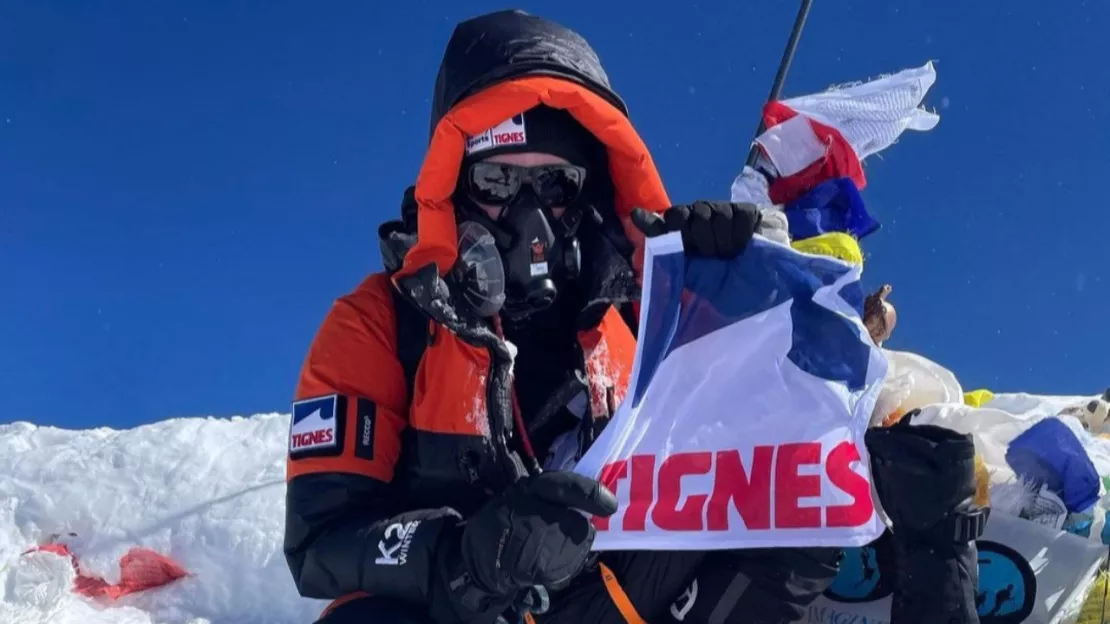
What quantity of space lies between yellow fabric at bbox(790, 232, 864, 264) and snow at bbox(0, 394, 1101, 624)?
1865 millimetres

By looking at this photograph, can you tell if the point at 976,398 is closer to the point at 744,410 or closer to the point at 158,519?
the point at 744,410

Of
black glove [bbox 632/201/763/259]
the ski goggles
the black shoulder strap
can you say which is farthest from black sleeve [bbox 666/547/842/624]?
the ski goggles

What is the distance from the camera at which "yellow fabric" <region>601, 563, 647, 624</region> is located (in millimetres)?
2045

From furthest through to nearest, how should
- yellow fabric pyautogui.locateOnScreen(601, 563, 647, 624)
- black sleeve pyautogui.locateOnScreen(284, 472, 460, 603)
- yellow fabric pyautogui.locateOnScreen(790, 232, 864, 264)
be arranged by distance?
yellow fabric pyautogui.locateOnScreen(790, 232, 864, 264) < yellow fabric pyautogui.locateOnScreen(601, 563, 647, 624) < black sleeve pyautogui.locateOnScreen(284, 472, 460, 603)

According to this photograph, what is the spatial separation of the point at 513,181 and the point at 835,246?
1079 millimetres

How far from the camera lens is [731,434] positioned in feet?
6.57

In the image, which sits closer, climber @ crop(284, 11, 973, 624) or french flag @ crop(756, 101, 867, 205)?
climber @ crop(284, 11, 973, 624)

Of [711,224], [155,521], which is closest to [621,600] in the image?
[711,224]

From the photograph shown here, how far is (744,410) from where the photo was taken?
201 cm

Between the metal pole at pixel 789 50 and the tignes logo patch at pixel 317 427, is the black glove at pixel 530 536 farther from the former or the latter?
the metal pole at pixel 789 50

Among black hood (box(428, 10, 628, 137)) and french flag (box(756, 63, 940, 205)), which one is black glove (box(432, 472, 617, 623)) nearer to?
black hood (box(428, 10, 628, 137))

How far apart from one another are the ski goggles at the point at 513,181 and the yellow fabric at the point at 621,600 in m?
0.90

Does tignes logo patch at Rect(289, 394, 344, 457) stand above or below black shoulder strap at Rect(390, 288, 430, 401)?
below

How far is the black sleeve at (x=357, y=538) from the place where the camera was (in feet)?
6.28
